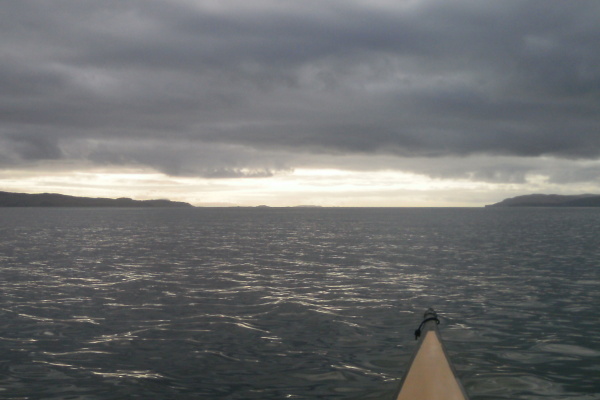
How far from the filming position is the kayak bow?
10617 mm

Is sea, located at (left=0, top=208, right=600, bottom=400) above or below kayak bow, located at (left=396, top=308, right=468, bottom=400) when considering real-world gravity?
below

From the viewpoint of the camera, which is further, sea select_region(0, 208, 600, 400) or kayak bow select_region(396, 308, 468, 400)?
sea select_region(0, 208, 600, 400)

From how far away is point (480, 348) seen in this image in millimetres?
17047

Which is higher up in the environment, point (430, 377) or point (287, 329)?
point (430, 377)

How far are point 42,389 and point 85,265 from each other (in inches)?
1123

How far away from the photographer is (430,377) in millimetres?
11477

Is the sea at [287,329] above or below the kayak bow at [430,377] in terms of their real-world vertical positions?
below

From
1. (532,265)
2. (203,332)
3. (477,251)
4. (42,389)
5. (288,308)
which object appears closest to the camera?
(42,389)

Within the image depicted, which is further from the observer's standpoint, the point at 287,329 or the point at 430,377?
the point at 287,329

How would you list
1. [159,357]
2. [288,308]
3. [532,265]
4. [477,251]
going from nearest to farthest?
[159,357] < [288,308] < [532,265] < [477,251]

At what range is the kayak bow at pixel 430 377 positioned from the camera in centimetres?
1062

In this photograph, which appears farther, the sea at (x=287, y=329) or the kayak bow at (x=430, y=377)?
the sea at (x=287, y=329)

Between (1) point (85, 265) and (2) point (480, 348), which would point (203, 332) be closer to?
(2) point (480, 348)

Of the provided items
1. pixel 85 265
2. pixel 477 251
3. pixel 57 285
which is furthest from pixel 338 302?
pixel 477 251
